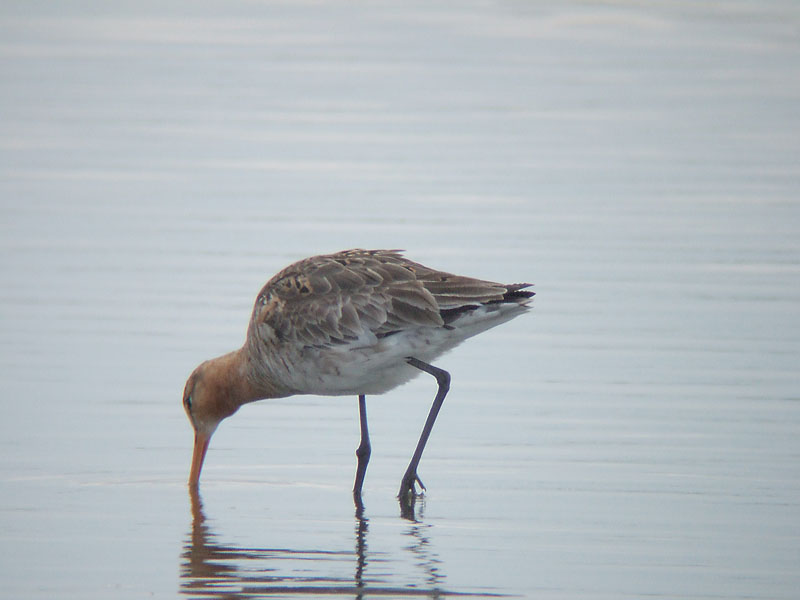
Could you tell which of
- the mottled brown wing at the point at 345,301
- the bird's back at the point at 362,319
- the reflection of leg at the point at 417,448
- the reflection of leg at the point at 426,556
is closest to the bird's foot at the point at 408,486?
the reflection of leg at the point at 417,448

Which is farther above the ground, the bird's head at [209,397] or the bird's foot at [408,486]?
the bird's head at [209,397]

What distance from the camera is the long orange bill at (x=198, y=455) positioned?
7.70 m

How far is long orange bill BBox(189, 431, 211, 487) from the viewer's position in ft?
25.3

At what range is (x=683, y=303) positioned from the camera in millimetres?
10992

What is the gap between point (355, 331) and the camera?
7621mm

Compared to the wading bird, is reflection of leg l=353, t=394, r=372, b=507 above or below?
below

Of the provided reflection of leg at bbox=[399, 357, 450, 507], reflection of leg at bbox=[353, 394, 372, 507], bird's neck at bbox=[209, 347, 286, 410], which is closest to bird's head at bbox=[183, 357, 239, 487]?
bird's neck at bbox=[209, 347, 286, 410]

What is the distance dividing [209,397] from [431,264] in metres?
3.82

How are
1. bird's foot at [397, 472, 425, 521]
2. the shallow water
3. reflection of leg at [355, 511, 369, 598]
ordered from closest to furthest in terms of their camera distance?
reflection of leg at [355, 511, 369, 598] < the shallow water < bird's foot at [397, 472, 425, 521]

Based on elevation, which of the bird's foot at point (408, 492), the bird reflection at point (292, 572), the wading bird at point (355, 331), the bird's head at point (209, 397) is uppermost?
the wading bird at point (355, 331)

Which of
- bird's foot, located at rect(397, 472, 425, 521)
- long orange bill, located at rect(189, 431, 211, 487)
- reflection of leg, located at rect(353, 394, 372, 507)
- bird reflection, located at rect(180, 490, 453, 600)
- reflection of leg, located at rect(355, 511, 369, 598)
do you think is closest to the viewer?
bird reflection, located at rect(180, 490, 453, 600)

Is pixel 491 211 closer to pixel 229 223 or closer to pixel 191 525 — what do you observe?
pixel 229 223

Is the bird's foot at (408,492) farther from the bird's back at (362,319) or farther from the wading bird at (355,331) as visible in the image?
the bird's back at (362,319)

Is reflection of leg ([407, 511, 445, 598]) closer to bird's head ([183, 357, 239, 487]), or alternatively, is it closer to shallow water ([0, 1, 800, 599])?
shallow water ([0, 1, 800, 599])
